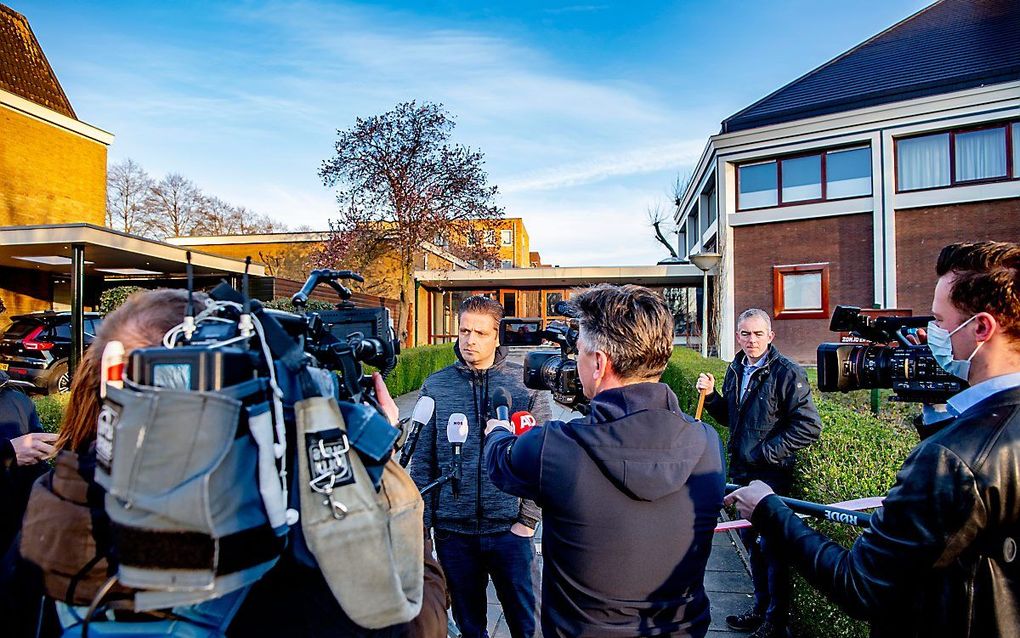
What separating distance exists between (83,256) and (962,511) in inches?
589

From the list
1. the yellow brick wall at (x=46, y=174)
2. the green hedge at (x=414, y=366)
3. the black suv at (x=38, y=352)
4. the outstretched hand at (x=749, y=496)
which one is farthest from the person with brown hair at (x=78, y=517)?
the yellow brick wall at (x=46, y=174)

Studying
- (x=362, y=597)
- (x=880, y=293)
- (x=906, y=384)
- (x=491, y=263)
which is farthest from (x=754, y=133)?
(x=362, y=597)

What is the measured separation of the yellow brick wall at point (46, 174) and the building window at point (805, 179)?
22.8m

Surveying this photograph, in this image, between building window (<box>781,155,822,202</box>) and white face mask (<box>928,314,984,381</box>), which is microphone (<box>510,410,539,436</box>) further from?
building window (<box>781,155,822,202</box>)

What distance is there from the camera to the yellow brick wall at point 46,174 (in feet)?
63.2

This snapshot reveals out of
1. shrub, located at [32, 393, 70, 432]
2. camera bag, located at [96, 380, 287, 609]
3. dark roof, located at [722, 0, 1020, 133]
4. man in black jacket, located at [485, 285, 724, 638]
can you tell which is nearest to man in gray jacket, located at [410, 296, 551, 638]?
man in black jacket, located at [485, 285, 724, 638]

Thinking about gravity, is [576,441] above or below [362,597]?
above

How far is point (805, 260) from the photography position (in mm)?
18484

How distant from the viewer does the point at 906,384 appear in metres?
2.11

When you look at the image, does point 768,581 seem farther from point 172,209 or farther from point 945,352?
point 172,209

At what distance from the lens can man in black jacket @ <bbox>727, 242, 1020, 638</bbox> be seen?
4.50 ft

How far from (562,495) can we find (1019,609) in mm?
1090

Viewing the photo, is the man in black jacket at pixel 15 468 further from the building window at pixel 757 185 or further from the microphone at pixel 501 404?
the building window at pixel 757 185

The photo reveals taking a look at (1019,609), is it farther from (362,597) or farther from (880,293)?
(880,293)
